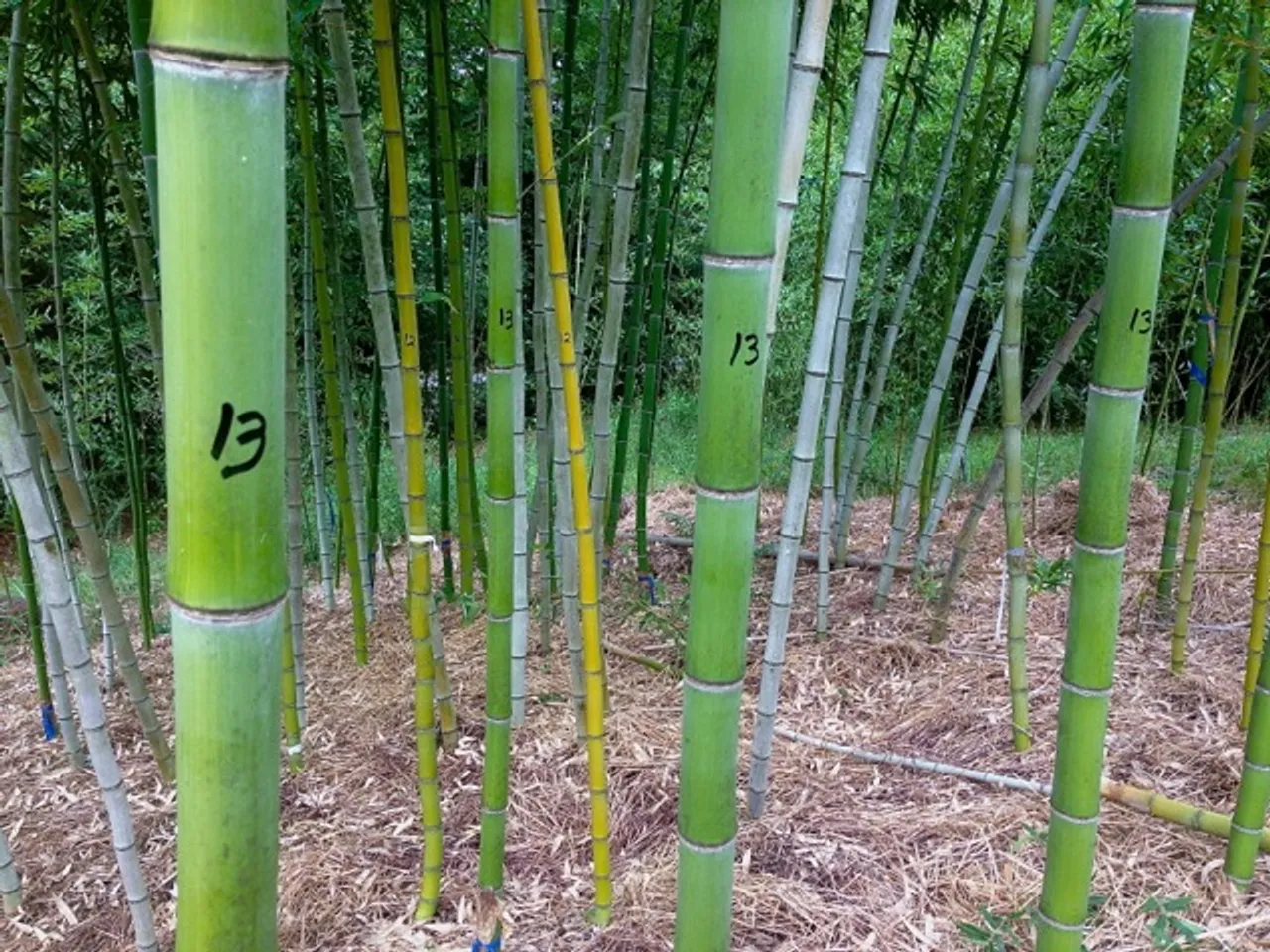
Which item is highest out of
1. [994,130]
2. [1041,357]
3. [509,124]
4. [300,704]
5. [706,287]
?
[994,130]

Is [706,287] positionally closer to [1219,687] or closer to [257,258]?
[257,258]

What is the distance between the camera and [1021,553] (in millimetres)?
2064

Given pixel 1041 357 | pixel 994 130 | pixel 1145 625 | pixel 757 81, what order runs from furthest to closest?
pixel 1041 357 → pixel 994 130 → pixel 1145 625 → pixel 757 81

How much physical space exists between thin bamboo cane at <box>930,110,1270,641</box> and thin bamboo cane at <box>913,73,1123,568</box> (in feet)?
0.50

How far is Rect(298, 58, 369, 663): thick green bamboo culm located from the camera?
6.54 feet

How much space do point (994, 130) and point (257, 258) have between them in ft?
13.6

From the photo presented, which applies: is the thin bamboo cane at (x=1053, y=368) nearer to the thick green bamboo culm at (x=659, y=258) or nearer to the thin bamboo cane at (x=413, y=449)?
the thick green bamboo culm at (x=659, y=258)

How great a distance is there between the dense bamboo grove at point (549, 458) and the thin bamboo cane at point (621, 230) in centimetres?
1

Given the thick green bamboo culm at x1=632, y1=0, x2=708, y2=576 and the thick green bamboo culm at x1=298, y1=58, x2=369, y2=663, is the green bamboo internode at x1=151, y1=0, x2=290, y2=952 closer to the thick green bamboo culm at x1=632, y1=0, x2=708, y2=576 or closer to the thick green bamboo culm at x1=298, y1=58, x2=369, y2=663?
the thick green bamboo culm at x1=298, y1=58, x2=369, y2=663

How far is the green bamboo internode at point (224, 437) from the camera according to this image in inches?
21.6

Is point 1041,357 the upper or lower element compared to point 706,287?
lower

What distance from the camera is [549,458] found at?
240 centimetres

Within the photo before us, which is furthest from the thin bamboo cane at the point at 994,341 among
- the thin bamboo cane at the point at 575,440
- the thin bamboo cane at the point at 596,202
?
the thin bamboo cane at the point at 575,440

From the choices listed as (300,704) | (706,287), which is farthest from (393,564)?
(706,287)
